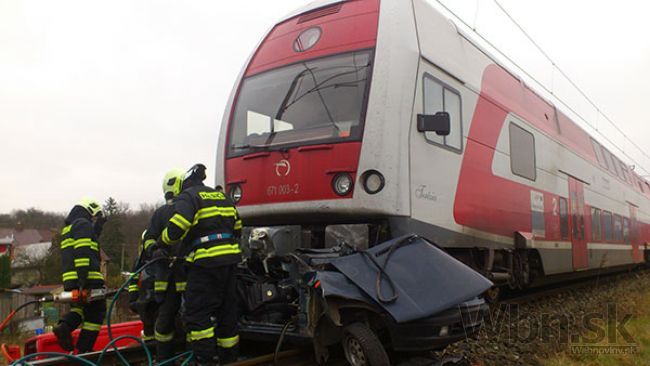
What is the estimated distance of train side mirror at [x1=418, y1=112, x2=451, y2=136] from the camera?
4.90m

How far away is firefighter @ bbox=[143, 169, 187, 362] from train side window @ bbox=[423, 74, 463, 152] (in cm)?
250

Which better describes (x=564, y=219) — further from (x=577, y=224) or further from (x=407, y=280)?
(x=407, y=280)

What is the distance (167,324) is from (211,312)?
19.0 inches

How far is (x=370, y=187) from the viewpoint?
4.64 m

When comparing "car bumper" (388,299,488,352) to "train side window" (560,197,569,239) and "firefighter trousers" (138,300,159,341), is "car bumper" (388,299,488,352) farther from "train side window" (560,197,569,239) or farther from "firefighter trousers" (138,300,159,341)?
"train side window" (560,197,569,239)

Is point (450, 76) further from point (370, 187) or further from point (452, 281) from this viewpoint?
point (452, 281)

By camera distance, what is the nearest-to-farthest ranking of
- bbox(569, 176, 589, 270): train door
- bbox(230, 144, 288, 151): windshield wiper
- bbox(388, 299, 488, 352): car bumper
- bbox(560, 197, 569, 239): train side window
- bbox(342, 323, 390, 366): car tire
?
bbox(342, 323, 390, 366): car tire
bbox(388, 299, 488, 352): car bumper
bbox(230, 144, 288, 151): windshield wiper
bbox(560, 197, 569, 239): train side window
bbox(569, 176, 589, 270): train door

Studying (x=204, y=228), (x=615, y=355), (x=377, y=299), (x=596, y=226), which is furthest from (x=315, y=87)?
(x=596, y=226)

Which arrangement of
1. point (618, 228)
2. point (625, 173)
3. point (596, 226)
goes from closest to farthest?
point (596, 226) < point (618, 228) < point (625, 173)

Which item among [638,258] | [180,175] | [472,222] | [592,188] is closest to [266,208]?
[180,175]

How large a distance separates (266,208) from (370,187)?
114 cm

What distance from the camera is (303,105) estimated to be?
5.25 meters

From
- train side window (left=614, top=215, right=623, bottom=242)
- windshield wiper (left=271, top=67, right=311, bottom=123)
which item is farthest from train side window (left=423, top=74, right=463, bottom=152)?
train side window (left=614, top=215, right=623, bottom=242)

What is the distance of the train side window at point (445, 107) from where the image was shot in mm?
5168
